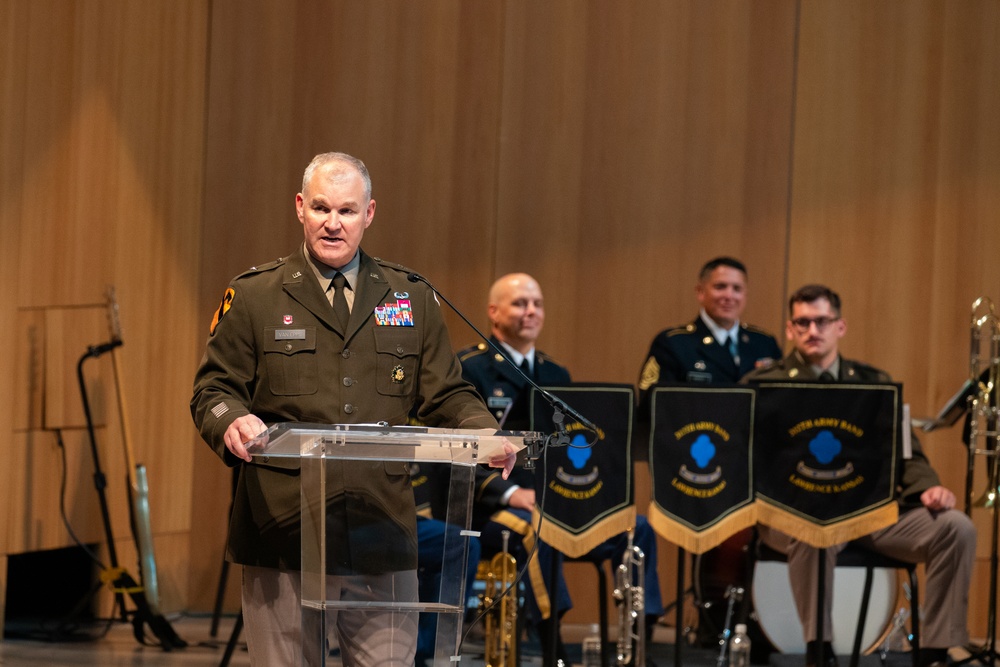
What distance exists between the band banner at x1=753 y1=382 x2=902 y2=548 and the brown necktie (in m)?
2.09

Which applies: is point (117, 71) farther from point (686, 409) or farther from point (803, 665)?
point (803, 665)

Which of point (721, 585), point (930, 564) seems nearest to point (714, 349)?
point (721, 585)

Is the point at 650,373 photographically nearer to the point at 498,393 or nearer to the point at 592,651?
the point at 498,393

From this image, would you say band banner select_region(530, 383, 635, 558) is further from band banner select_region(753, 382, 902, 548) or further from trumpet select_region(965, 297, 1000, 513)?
trumpet select_region(965, 297, 1000, 513)

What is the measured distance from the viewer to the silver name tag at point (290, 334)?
2805 millimetres

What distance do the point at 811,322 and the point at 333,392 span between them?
115 inches

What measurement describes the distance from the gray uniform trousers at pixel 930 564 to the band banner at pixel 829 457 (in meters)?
0.30

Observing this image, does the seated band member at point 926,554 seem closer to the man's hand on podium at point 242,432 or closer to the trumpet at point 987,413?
the trumpet at point 987,413

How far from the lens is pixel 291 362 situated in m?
2.80

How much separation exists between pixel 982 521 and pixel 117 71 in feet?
14.6

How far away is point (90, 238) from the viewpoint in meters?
5.84

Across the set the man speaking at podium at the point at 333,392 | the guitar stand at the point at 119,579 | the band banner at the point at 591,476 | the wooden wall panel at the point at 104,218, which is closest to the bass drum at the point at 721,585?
the band banner at the point at 591,476

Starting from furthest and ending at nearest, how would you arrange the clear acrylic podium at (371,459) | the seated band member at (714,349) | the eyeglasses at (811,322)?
the seated band member at (714,349) → the eyeglasses at (811,322) → the clear acrylic podium at (371,459)

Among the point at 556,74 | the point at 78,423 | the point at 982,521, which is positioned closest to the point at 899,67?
the point at 556,74
